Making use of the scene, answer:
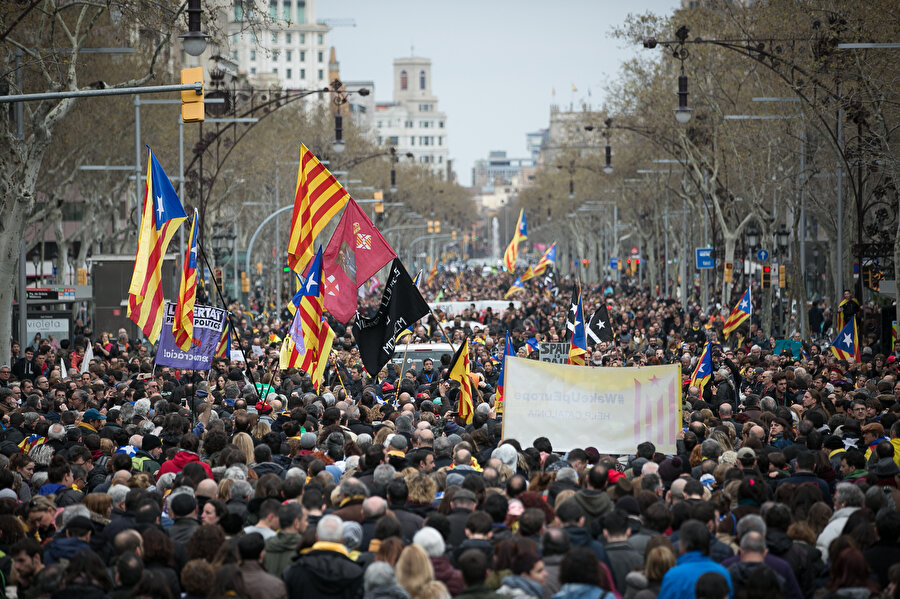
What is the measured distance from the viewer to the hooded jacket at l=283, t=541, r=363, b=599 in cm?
728

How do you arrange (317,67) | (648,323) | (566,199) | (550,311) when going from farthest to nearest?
(317,67), (566,199), (550,311), (648,323)

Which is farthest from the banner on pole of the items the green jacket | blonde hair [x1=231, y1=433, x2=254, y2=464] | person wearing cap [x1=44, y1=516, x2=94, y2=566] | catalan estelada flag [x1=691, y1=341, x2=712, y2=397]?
catalan estelada flag [x1=691, y1=341, x2=712, y2=397]

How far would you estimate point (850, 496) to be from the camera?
8.64 metres

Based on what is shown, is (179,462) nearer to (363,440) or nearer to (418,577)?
(363,440)

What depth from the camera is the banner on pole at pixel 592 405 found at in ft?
39.8

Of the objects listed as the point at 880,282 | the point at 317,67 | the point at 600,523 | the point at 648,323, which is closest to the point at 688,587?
the point at 600,523

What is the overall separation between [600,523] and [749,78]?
32.5m

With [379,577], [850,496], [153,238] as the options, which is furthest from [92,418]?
[850,496]

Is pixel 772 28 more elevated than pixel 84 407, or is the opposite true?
pixel 772 28

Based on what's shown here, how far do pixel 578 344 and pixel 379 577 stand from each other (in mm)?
14086

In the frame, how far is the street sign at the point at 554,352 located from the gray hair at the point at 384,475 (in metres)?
14.2

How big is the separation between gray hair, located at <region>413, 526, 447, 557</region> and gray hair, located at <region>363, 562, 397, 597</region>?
0.46 meters

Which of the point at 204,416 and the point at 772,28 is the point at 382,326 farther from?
the point at 772,28

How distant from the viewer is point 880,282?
29.3 m
